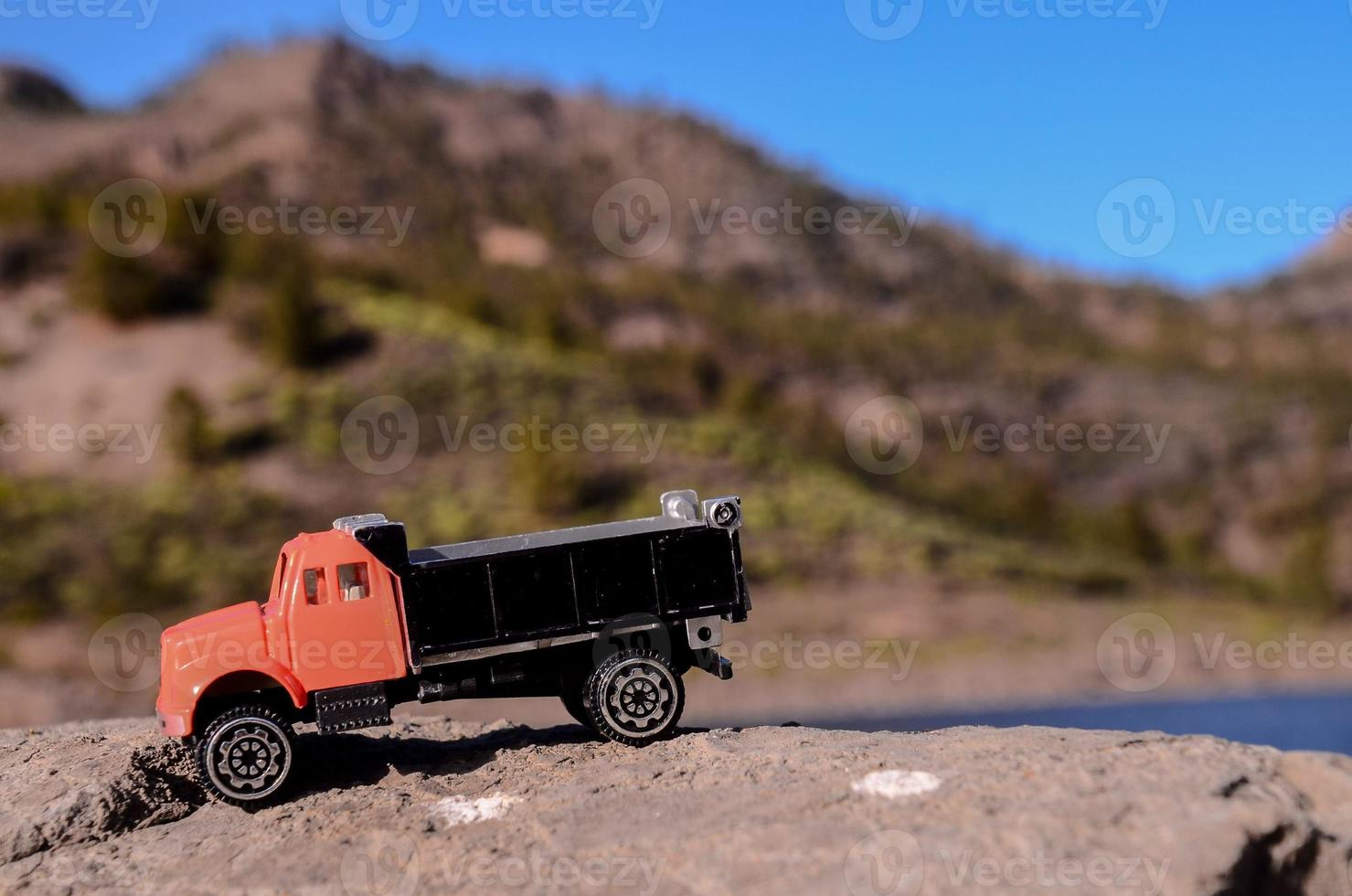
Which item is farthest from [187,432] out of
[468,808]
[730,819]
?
[730,819]

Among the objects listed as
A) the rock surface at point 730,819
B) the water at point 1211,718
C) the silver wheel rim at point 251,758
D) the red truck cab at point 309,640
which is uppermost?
the red truck cab at point 309,640

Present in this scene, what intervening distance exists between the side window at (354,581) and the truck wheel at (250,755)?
43.5 inches

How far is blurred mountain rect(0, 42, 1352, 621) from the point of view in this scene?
35906mm

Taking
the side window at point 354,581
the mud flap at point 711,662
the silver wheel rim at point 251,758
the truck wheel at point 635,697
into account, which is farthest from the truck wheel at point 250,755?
the mud flap at point 711,662

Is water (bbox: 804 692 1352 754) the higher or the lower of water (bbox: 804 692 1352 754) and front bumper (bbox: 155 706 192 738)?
the lower

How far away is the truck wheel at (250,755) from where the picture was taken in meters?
8.77

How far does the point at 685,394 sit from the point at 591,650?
116ft

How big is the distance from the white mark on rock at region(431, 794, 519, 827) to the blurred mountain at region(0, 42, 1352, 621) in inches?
955

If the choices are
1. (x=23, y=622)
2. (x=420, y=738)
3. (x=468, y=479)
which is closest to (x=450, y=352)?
(x=468, y=479)

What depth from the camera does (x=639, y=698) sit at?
30.6 feet

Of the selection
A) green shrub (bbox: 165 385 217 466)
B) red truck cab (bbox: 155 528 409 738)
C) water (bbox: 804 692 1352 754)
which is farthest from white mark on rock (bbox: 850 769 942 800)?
green shrub (bbox: 165 385 217 466)

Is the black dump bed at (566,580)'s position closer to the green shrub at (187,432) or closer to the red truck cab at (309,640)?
the red truck cab at (309,640)

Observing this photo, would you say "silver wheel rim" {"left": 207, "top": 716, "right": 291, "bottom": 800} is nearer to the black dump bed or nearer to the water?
the black dump bed

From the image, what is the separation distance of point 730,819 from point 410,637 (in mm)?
2848
